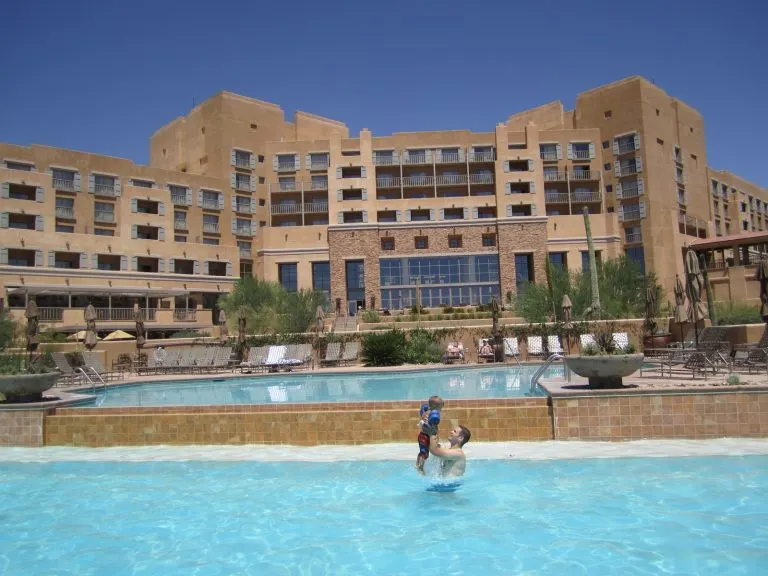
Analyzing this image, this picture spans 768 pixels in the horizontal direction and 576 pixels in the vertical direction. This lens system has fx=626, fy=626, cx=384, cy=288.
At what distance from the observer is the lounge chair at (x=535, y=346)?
21.2 meters

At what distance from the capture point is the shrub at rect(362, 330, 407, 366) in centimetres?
2117

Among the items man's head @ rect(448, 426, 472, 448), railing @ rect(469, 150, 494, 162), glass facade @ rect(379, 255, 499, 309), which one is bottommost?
man's head @ rect(448, 426, 472, 448)

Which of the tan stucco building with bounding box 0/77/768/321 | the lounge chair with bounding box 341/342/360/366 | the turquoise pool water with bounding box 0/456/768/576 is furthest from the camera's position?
the tan stucco building with bounding box 0/77/768/321

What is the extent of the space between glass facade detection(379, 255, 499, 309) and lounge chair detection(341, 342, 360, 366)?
2040 cm

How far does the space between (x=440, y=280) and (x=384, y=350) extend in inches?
867

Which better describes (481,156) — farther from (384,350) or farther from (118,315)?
(384,350)

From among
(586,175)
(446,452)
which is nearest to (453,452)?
(446,452)

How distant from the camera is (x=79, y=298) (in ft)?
122

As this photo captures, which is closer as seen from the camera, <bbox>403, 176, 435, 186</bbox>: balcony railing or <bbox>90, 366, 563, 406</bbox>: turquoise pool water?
<bbox>90, 366, 563, 406</bbox>: turquoise pool water

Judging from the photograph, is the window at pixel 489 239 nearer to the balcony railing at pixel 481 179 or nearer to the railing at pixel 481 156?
the balcony railing at pixel 481 179

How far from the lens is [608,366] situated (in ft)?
24.1

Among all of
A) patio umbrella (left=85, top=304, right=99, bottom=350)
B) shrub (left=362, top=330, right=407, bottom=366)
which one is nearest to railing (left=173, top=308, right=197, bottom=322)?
patio umbrella (left=85, top=304, right=99, bottom=350)

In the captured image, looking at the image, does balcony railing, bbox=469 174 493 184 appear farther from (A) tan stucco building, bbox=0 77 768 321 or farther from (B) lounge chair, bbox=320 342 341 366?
(B) lounge chair, bbox=320 342 341 366

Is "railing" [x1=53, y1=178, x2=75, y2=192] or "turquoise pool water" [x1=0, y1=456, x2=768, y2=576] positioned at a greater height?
"railing" [x1=53, y1=178, x2=75, y2=192]
